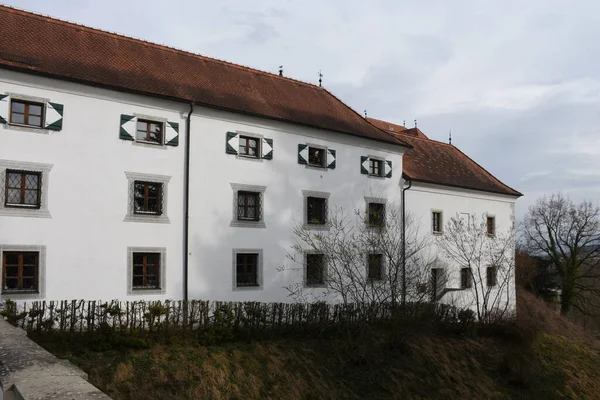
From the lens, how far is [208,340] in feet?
46.2

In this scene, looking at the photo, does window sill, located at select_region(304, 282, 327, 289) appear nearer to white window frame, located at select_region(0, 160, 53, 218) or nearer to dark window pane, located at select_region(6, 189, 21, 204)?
white window frame, located at select_region(0, 160, 53, 218)

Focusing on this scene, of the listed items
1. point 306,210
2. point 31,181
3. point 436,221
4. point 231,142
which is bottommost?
point 436,221

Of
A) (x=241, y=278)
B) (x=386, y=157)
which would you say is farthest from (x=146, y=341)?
(x=386, y=157)

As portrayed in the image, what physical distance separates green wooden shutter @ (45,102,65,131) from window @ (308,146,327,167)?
8873 millimetres

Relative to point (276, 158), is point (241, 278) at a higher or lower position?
lower

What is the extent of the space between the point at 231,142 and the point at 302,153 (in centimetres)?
306

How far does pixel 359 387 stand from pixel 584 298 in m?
27.4

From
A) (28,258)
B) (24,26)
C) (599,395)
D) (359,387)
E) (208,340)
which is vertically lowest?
(599,395)

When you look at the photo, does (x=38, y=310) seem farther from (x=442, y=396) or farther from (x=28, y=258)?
(x=442, y=396)

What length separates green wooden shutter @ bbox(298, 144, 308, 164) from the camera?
20.0 metres

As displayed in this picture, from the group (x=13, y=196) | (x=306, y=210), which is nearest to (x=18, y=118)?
(x=13, y=196)

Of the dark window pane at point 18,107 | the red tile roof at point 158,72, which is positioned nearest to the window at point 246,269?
the red tile roof at point 158,72

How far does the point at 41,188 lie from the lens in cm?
1462

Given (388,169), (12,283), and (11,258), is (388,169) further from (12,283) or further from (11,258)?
(12,283)
